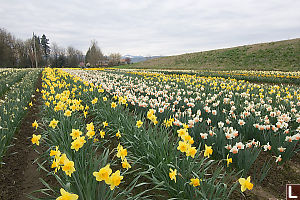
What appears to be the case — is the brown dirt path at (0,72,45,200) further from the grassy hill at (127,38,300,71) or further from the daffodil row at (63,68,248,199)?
the grassy hill at (127,38,300,71)

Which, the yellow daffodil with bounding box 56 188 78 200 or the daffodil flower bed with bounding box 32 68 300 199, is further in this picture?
the daffodil flower bed with bounding box 32 68 300 199

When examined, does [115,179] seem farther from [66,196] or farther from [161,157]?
[161,157]

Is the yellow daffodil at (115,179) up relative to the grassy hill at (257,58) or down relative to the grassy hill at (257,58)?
down

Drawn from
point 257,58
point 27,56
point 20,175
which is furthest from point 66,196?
point 27,56

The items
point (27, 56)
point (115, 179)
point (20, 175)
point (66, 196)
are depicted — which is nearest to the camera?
point (66, 196)

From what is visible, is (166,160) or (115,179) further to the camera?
(166,160)

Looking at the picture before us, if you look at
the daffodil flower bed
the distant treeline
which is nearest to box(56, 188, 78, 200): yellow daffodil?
the daffodil flower bed

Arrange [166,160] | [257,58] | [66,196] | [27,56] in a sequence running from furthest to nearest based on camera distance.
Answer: [27,56]
[257,58]
[166,160]
[66,196]

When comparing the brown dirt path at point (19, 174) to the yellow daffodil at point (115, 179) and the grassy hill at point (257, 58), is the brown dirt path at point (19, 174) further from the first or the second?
the grassy hill at point (257, 58)

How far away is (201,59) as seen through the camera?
32.0 meters

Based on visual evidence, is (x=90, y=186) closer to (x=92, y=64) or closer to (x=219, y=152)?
(x=219, y=152)

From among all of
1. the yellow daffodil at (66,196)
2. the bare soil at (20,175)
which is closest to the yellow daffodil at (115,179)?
the yellow daffodil at (66,196)

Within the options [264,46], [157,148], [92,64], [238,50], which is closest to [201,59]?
[238,50]

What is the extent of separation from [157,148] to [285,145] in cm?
171
